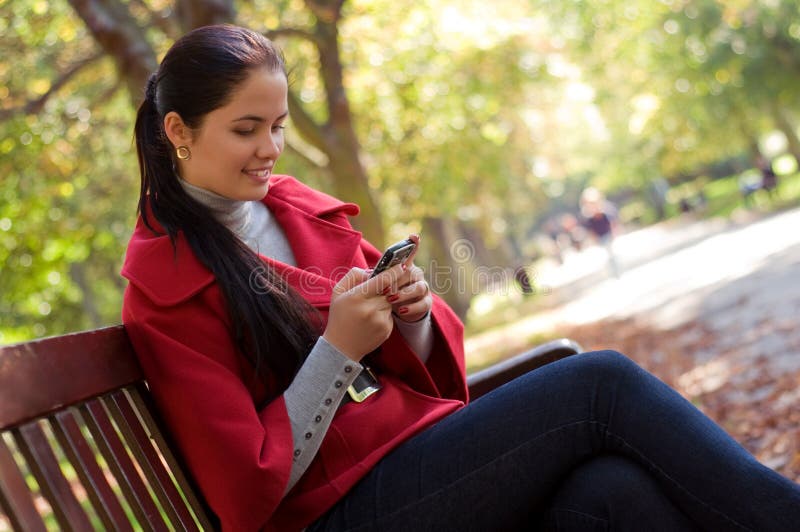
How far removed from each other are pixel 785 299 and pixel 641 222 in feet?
141

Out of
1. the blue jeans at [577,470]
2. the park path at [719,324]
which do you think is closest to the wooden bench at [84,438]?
the blue jeans at [577,470]

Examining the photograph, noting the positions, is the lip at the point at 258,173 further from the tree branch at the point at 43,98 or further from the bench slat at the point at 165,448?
the tree branch at the point at 43,98

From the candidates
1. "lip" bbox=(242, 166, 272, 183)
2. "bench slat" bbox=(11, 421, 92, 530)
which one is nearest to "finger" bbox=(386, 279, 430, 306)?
"lip" bbox=(242, 166, 272, 183)

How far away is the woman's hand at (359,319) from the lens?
2.24 metres

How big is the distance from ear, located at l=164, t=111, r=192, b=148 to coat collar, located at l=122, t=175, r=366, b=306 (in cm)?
22

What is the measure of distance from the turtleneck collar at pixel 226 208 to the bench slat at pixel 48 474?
2.64ft

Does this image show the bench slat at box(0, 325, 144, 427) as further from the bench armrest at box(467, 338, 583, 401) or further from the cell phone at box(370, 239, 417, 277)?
the bench armrest at box(467, 338, 583, 401)

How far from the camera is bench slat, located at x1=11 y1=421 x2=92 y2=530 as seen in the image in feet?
5.98

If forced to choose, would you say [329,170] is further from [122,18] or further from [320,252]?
[320,252]

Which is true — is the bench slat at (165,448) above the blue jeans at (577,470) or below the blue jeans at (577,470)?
above

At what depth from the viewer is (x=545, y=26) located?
19.7 meters

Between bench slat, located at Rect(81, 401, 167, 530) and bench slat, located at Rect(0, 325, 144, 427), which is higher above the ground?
bench slat, located at Rect(0, 325, 144, 427)

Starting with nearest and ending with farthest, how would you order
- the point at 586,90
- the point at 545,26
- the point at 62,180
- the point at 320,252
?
the point at 320,252 < the point at 62,180 < the point at 545,26 < the point at 586,90

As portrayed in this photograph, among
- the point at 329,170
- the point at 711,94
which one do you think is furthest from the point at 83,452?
the point at 711,94
